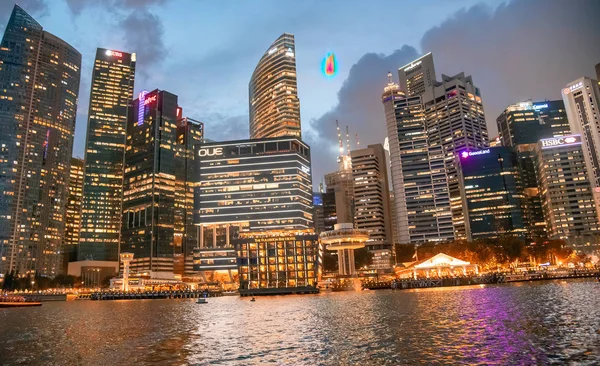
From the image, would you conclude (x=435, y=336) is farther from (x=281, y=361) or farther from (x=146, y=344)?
(x=146, y=344)

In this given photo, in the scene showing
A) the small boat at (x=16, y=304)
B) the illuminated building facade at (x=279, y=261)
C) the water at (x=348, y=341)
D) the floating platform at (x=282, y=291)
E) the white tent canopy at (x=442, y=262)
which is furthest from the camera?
the white tent canopy at (x=442, y=262)

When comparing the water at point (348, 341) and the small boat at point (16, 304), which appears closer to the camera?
the water at point (348, 341)

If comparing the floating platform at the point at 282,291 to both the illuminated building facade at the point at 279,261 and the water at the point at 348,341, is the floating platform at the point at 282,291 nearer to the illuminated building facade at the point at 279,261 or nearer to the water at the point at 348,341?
the illuminated building facade at the point at 279,261

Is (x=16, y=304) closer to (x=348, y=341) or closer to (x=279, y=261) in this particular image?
(x=279, y=261)

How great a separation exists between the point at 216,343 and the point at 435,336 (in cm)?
2157

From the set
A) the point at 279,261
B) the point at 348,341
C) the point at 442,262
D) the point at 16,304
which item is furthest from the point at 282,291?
the point at 348,341

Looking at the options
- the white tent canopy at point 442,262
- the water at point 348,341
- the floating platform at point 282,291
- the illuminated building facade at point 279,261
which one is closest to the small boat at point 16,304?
the floating platform at point 282,291

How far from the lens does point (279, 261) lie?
184750 mm

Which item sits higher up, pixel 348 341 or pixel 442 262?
pixel 442 262

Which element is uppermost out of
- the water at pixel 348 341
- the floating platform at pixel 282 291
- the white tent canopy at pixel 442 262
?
the white tent canopy at pixel 442 262

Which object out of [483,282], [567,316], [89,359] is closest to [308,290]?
[483,282]

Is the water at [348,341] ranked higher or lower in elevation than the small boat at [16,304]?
lower

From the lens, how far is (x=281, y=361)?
109ft

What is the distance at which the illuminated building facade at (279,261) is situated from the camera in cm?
18400
